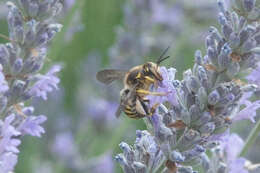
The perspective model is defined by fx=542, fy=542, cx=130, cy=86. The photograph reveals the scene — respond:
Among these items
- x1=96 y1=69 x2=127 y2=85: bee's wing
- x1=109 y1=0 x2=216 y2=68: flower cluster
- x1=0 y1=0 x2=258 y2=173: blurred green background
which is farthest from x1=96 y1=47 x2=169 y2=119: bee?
x1=109 y1=0 x2=216 y2=68: flower cluster

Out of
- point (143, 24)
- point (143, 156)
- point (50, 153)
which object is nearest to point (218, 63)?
point (143, 156)

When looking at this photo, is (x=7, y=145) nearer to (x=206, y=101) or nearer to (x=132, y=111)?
(x=132, y=111)

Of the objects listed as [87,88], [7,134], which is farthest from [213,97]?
[87,88]

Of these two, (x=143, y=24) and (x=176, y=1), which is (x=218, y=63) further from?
(x=176, y=1)

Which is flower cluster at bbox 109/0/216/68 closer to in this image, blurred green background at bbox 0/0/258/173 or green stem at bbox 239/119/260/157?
blurred green background at bbox 0/0/258/173

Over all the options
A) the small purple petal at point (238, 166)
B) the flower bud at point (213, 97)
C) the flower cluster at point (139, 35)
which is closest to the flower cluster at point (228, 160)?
the small purple petal at point (238, 166)
